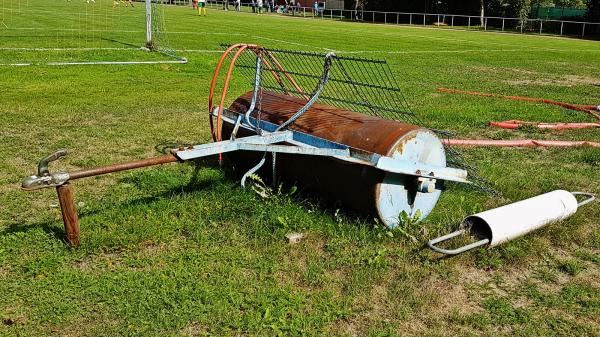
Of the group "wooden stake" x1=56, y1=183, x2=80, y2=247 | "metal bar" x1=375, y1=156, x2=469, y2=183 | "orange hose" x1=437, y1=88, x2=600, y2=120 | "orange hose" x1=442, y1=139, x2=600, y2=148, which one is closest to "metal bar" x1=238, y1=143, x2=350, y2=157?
"metal bar" x1=375, y1=156, x2=469, y2=183

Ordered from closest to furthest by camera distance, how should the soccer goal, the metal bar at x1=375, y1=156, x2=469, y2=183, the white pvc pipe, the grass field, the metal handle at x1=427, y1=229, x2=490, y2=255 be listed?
the grass field < the metal handle at x1=427, y1=229, x2=490, y2=255 < the metal bar at x1=375, y1=156, x2=469, y2=183 < the white pvc pipe < the soccer goal

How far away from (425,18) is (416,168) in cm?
5611

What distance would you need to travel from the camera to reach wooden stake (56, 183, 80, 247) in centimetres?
418

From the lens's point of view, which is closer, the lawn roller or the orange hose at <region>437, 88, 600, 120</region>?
the lawn roller

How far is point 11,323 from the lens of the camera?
366cm

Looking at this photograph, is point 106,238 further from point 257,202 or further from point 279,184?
point 279,184

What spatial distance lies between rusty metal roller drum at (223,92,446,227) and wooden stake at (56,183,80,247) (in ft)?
6.33

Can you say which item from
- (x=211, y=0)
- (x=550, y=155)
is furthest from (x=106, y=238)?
(x=211, y=0)

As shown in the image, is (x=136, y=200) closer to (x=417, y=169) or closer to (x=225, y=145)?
(x=225, y=145)

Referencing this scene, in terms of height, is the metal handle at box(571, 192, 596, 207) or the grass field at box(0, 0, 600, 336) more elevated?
the metal handle at box(571, 192, 596, 207)

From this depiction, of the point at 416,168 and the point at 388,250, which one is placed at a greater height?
the point at 416,168

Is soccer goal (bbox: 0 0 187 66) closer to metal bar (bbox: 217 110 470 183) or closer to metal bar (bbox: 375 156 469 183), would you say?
metal bar (bbox: 217 110 470 183)

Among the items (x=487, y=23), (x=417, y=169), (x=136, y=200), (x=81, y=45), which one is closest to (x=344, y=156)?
(x=417, y=169)

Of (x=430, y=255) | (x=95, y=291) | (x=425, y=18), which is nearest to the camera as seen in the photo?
(x=95, y=291)
